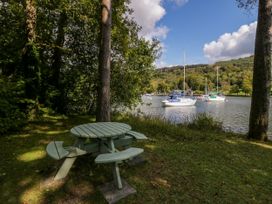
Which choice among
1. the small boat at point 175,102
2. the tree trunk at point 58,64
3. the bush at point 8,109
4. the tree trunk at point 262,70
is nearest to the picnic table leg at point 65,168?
the bush at point 8,109

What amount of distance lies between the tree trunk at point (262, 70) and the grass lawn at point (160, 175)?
0.92 meters

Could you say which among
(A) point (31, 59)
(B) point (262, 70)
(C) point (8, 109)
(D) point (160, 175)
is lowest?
(D) point (160, 175)

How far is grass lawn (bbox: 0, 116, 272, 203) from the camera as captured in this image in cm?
273

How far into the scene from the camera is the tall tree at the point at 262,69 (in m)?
5.48

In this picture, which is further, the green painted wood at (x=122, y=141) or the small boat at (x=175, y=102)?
the small boat at (x=175, y=102)

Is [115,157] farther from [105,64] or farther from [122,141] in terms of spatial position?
[105,64]

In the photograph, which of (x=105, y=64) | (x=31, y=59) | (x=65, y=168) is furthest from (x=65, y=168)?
(x=31, y=59)

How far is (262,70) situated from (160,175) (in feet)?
13.3

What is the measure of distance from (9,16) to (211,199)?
810cm

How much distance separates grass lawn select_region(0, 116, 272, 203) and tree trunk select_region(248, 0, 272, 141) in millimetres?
920

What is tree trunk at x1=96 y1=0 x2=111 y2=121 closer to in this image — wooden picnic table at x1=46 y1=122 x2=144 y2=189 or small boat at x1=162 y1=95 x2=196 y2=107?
wooden picnic table at x1=46 y1=122 x2=144 y2=189

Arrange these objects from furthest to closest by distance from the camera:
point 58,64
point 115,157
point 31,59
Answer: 1. point 58,64
2. point 31,59
3. point 115,157

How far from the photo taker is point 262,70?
18.4 feet

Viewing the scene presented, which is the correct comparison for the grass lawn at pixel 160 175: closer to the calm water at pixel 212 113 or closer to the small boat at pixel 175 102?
the calm water at pixel 212 113
